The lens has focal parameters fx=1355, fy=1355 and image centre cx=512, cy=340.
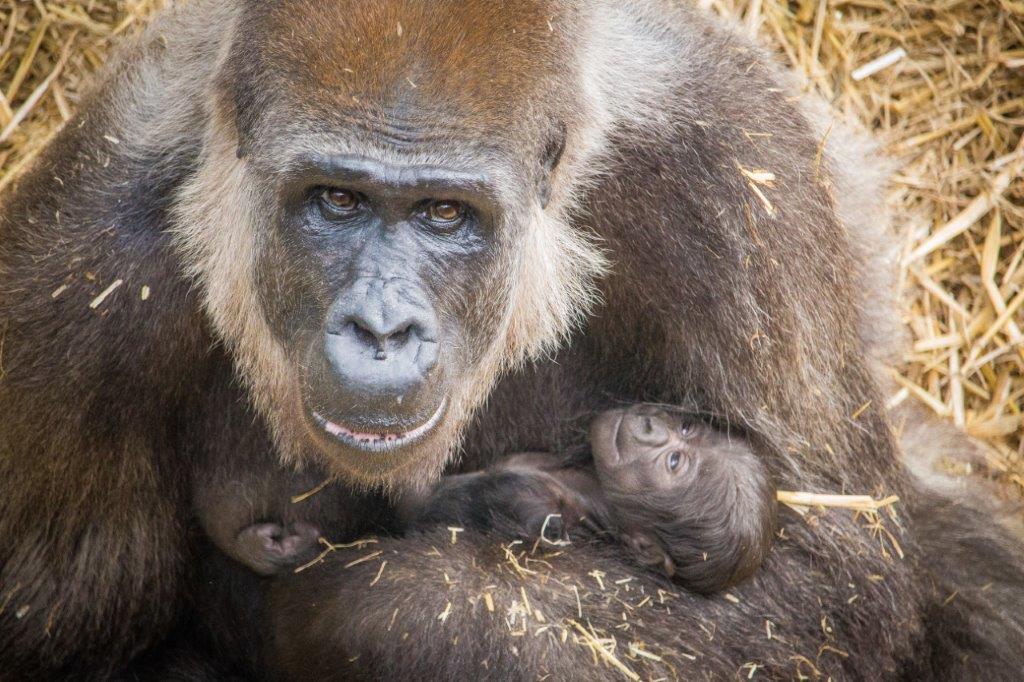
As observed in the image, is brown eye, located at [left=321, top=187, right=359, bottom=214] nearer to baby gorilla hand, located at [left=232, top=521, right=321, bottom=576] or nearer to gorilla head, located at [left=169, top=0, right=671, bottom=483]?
gorilla head, located at [left=169, top=0, right=671, bottom=483]

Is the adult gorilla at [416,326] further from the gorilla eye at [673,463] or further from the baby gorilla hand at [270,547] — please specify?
the gorilla eye at [673,463]

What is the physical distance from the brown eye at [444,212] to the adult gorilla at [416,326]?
0.01 meters

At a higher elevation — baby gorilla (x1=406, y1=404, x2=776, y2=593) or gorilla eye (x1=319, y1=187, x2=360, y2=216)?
gorilla eye (x1=319, y1=187, x2=360, y2=216)

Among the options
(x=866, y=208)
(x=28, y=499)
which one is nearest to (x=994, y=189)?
(x=866, y=208)

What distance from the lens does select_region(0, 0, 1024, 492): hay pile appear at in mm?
8180

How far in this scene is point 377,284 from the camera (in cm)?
462

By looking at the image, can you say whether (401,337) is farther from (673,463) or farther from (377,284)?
(673,463)

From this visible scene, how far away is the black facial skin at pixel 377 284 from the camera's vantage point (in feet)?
15.0

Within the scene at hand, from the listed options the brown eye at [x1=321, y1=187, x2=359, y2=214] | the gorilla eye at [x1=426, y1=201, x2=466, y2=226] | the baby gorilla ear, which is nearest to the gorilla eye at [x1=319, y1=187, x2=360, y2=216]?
the brown eye at [x1=321, y1=187, x2=359, y2=214]

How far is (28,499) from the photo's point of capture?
552 cm

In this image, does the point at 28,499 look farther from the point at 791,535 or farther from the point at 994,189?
the point at 994,189

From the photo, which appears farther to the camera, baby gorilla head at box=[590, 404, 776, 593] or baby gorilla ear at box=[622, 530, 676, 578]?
baby gorilla ear at box=[622, 530, 676, 578]

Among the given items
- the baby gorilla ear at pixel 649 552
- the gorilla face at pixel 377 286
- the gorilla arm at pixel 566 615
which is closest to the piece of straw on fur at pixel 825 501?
the gorilla arm at pixel 566 615

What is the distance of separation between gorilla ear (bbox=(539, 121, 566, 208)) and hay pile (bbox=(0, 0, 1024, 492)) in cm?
324
